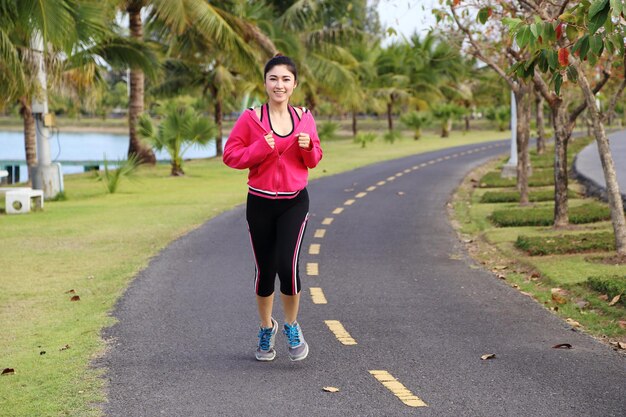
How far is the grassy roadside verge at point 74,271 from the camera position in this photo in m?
6.09

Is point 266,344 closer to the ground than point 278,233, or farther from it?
closer to the ground

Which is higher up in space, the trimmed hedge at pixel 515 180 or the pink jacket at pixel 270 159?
the pink jacket at pixel 270 159

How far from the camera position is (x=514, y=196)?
780 inches

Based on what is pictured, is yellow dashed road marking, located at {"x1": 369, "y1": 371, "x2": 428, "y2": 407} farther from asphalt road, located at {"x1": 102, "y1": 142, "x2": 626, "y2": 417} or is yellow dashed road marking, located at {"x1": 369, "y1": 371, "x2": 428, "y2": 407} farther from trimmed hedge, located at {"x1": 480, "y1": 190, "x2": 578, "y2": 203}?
trimmed hedge, located at {"x1": 480, "y1": 190, "x2": 578, "y2": 203}

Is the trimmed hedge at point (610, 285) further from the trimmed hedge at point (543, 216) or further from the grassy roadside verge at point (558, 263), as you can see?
the trimmed hedge at point (543, 216)

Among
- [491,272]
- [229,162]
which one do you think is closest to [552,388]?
[229,162]

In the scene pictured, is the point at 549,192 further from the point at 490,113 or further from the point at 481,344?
the point at 490,113

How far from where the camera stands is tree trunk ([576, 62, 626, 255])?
11.3 meters

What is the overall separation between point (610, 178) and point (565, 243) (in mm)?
1072

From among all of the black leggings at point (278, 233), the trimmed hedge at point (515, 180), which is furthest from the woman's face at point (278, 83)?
the trimmed hedge at point (515, 180)

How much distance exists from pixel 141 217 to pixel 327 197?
456 cm

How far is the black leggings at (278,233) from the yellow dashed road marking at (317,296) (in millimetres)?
2486

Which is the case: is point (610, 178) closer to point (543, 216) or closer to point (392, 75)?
point (543, 216)

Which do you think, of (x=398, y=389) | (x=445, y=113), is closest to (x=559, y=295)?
(x=398, y=389)
